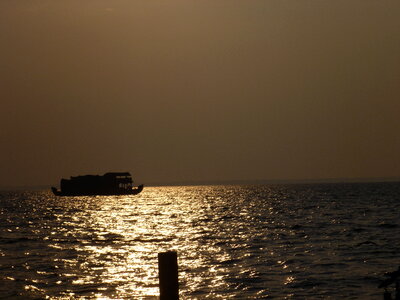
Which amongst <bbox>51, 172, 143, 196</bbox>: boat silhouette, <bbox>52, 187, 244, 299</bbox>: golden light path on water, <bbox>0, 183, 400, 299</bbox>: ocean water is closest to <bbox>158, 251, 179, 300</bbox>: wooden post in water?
<bbox>0, 183, 400, 299</bbox>: ocean water

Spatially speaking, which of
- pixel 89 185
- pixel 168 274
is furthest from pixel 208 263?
pixel 89 185

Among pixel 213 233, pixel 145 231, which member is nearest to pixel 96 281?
pixel 213 233

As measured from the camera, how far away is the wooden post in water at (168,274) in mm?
12000

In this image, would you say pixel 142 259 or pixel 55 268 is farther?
pixel 142 259

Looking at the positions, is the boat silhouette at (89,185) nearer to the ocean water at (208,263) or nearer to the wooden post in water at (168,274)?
the ocean water at (208,263)

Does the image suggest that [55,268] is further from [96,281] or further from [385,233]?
[385,233]

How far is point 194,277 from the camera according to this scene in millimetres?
33344

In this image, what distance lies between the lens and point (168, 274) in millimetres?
12156

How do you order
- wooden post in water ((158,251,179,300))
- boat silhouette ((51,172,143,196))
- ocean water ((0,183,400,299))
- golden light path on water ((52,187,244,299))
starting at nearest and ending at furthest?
wooden post in water ((158,251,179,300)), ocean water ((0,183,400,299)), golden light path on water ((52,187,244,299)), boat silhouette ((51,172,143,196))

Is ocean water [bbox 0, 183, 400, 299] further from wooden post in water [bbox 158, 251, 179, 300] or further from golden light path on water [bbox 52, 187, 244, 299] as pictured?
wooden post in water [bbox 158, 251, 179, 300]

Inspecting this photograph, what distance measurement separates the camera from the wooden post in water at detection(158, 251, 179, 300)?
12.0 meters

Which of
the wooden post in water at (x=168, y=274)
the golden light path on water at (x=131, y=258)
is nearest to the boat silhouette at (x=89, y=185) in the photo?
the golden light path on water at (x=131, y=258)

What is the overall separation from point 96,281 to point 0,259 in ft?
42.0

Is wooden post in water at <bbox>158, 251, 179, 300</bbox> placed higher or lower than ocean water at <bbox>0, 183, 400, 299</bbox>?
higher
